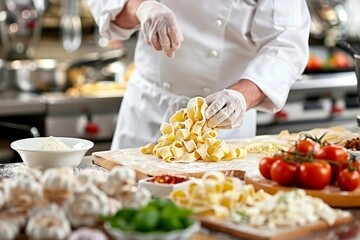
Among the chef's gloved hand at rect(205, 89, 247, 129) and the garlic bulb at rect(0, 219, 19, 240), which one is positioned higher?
the garlic bulb at rect(0, 219, 19, 240)

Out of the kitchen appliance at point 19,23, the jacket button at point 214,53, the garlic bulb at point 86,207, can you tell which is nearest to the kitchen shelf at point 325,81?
the kitchen appliance at point 19,23

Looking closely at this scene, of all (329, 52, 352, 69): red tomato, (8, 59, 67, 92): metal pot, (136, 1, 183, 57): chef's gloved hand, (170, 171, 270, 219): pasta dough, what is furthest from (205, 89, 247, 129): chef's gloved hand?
(329, 52, 352, 69): red tomato

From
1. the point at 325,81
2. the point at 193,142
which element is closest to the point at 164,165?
the point at 193,142

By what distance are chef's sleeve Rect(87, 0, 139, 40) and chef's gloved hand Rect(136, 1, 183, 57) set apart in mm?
342

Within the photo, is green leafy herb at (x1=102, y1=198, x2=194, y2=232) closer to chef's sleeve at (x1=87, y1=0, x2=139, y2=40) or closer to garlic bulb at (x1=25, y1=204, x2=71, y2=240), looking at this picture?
garlic bulb at (x1=25, y1=204, x2=71, y2=240)

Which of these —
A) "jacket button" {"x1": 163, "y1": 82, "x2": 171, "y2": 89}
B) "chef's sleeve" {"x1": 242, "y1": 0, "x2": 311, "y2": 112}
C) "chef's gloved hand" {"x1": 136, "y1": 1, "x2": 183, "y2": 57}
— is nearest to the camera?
"chef's gloved hand" {"x1": 136, "y1": 1, "x2": 183, "y2": 57}

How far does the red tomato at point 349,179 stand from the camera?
2076mm

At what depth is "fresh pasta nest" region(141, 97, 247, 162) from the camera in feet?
8.43

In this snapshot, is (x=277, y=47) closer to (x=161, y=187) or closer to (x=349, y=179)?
(x=349, y=179)

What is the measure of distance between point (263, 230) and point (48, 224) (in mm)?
480

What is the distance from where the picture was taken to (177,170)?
242 centimetres

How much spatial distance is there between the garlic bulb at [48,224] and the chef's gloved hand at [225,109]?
40.6 inches

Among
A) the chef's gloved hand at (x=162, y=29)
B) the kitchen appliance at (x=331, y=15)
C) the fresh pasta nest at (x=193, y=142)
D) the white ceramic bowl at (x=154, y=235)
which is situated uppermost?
the chef's gloved hand at (x=162, y=29)

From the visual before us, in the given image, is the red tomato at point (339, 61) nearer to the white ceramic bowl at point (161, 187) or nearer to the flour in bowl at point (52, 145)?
the flour in bowl at point (52, 145)
